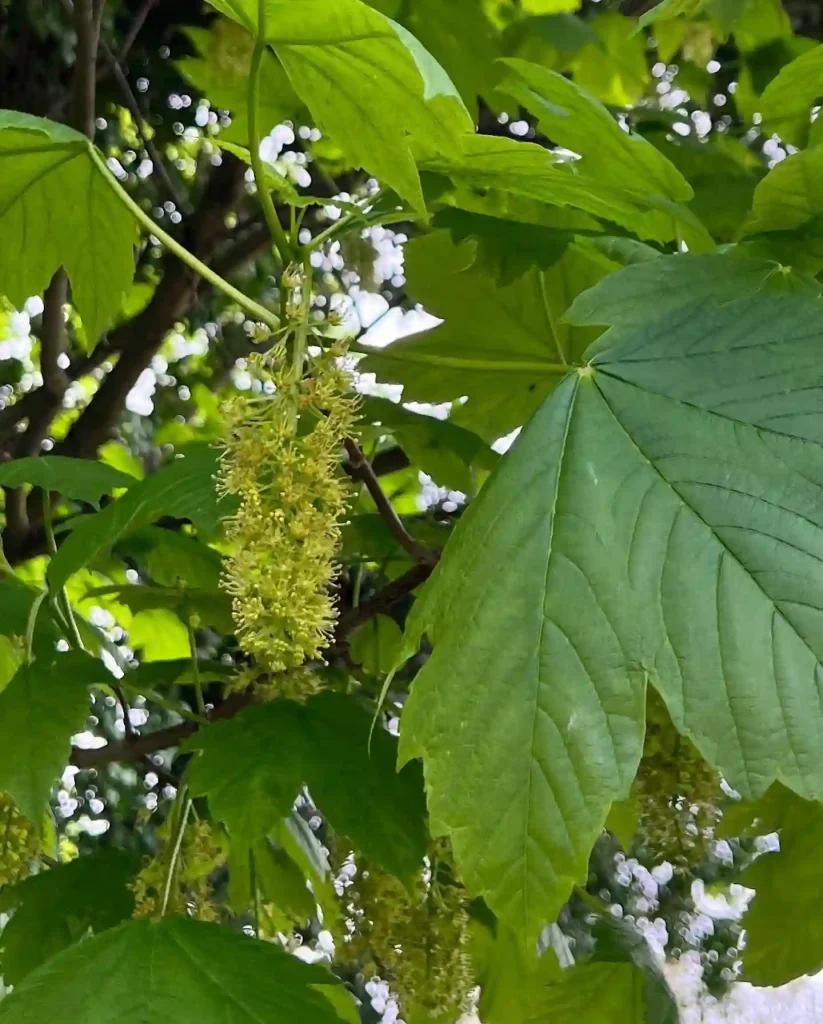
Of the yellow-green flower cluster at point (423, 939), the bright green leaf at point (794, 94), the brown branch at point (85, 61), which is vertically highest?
the brown branch at point (85, 61)

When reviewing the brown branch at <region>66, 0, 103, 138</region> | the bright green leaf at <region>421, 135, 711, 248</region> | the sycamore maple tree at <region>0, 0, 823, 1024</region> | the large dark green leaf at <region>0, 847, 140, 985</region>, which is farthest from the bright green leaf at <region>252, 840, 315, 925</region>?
the brown branch at <region>66, 0, 103, 138</region>

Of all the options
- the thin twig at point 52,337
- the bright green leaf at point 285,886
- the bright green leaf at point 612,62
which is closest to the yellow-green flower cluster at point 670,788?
the bright green leaf at point 285,886

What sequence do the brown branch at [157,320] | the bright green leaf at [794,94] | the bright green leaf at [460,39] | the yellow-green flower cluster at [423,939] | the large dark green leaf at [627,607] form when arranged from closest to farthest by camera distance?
the large dark green leaf at [627,607] → the bright green leaf at [794,94] → the yellow-green flower cluster at [423,939] → the bright green leaf at [460,39] → the brown branch at [157,320]

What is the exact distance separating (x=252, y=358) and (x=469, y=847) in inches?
8.5

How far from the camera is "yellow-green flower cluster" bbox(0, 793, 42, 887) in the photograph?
0.59 m

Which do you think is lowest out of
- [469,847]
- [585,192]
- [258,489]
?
[469,847]

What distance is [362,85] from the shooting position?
377 millimetres

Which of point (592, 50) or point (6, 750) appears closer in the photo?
point (6, 750)

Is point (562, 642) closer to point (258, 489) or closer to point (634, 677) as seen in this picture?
point (634, 677)

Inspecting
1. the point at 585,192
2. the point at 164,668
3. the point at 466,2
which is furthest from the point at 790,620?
the point at 466,2

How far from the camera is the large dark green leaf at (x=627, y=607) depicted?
0.32 metres

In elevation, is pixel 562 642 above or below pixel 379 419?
below

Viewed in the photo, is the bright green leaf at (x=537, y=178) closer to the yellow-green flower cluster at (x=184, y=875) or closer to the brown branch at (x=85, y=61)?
the yellow-green flower cluster at (x=184, y=875)

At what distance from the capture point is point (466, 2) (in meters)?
0.67
